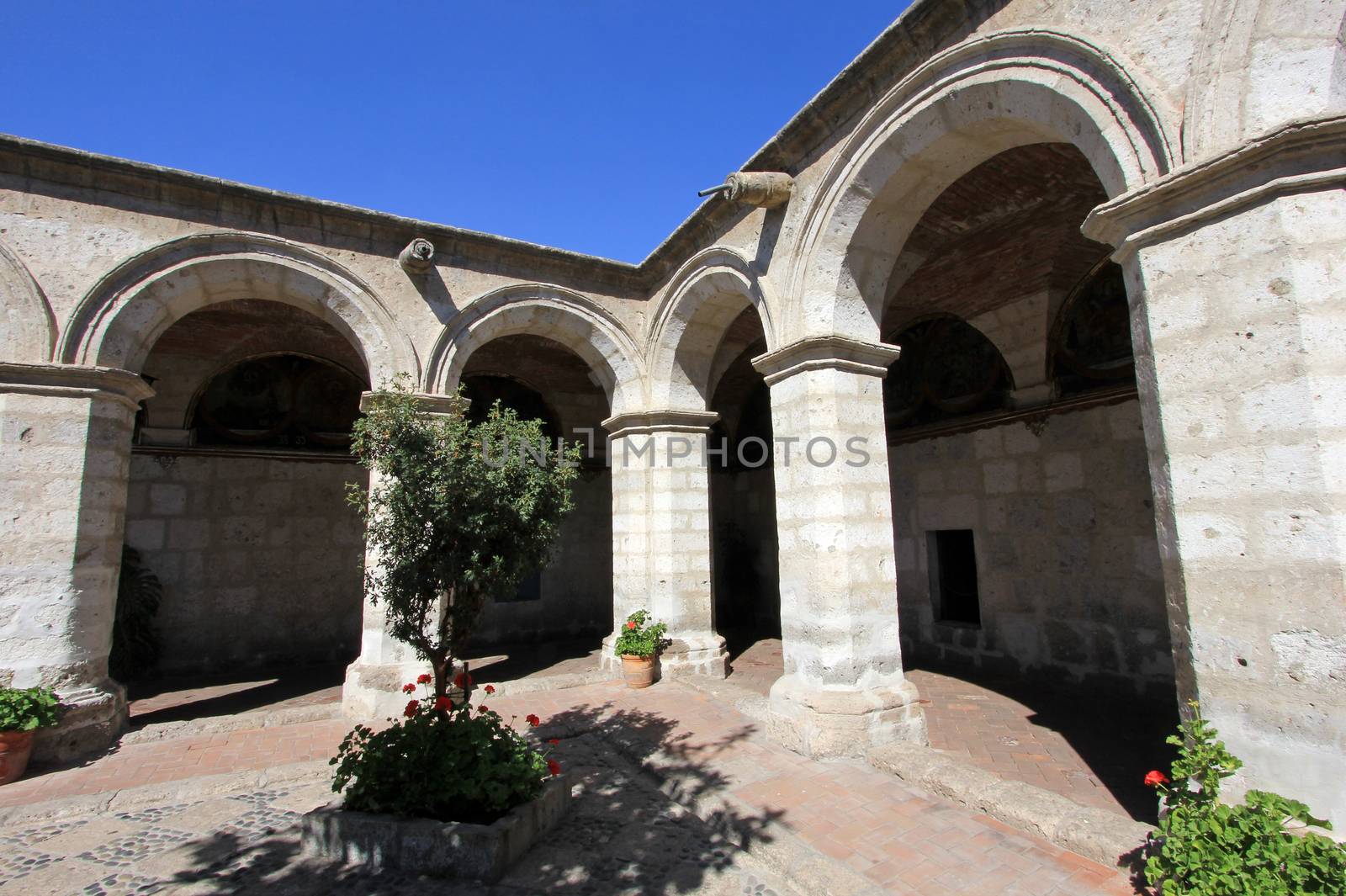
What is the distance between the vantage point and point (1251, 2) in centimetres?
293

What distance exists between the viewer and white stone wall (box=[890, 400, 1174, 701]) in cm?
613

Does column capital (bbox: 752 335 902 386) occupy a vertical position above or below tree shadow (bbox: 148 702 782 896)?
above

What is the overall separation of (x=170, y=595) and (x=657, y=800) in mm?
6820

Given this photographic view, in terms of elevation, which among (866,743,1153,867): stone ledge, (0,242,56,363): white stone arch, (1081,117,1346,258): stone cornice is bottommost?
(866,743,1153,867): stone ledge

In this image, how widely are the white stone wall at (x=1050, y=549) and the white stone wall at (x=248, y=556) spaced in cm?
709

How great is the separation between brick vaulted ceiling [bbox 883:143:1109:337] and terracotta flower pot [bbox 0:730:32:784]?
7158mm

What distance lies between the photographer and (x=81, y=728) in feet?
16.2

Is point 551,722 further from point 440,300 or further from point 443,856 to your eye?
point 440,300

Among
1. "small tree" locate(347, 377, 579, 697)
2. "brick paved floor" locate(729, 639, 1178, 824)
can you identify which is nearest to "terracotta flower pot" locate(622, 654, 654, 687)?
"brick paved floor" locate(729, 639, 1178, 824)

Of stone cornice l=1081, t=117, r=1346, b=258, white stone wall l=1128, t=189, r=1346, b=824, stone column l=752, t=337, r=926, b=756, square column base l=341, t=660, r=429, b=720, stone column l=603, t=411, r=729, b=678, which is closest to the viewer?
white stone wall l=1128, t=189, r=1346, b=824

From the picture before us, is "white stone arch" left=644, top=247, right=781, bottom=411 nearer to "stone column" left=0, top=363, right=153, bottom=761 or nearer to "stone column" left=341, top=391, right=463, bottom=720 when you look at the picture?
"stone column" left=341, top=391, right=463, bottom=720

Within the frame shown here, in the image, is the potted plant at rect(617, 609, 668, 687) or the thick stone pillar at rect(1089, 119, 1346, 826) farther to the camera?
the potted plant at rect(617, 609, 668, 687)

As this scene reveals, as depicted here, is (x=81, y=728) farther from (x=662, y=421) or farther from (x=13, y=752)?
(x=662, y=421)

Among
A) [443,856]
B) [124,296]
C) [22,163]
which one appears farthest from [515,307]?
[443,856]
